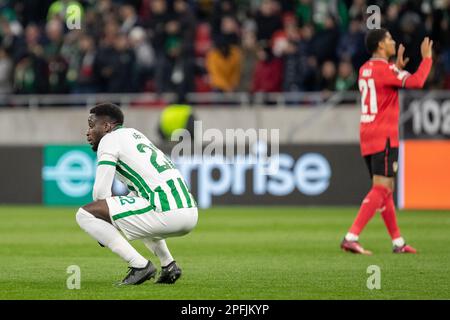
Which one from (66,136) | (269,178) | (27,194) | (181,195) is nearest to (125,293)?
(181,195)

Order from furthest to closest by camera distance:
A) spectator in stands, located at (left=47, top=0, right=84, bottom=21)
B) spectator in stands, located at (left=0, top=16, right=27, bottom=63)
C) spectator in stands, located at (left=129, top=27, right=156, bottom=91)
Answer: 1. spectator in stands, located at (left=47, top=0, right=84, bottom=21)
2. spectator in stands, located at (left=0, top=16, right=27, bottom=63)
3. spectator in stands, located at (left=129, top=27, right=156, bottom=91)

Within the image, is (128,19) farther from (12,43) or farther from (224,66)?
(224,66)

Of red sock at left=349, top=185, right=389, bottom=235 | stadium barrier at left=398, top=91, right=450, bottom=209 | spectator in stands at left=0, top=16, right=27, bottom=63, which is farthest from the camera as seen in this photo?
spectator in stands at left=0, top=16, right=27, bottom=63

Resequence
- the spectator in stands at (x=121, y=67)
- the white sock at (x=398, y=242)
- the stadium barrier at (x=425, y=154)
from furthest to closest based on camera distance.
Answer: the spectator in stands at (x=121, y=67)
the stadium barrier at (x=425, y=154)
the white sock at (x=398, y=242)

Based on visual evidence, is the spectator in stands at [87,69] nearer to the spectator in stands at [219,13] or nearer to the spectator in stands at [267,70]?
the spectator in stands at [219,13]

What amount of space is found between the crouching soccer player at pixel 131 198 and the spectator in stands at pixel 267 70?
12502 mm

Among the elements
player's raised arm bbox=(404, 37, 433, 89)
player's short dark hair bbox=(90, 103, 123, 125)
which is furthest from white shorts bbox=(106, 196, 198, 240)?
player's raised arm bbox=(404, 37, 433, 89)

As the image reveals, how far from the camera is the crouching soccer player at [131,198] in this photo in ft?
30.9

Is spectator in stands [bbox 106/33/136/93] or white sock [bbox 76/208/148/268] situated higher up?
spectator in stands [bbox 106/33/136/93]

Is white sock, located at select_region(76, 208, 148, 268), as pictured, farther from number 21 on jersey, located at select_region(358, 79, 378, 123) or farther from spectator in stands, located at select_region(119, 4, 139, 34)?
spectator in stands, located at select_region(119, 4, 139, 34)

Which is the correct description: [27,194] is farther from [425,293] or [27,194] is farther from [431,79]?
[425,293]

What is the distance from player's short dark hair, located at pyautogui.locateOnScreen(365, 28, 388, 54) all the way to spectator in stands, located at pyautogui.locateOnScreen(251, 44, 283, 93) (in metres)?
9.06

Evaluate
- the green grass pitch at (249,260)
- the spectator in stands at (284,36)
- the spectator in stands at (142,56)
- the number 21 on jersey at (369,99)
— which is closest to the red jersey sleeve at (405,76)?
the number 21 on jersey at (369,99)

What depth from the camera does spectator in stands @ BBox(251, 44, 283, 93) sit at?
22000 mm
